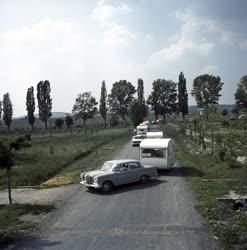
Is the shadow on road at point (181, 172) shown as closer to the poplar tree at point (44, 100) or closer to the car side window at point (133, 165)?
the car side window at point (133, 165)

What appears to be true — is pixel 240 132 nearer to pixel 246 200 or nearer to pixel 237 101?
pixel 246 200

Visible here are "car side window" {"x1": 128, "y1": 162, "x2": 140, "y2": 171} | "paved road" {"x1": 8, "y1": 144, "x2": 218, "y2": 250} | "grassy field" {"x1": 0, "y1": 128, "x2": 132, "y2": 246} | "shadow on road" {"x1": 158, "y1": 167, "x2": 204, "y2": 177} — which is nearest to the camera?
"paved road" {"x1": 8, "y1": 144, "x2": 218, "y2": 250}

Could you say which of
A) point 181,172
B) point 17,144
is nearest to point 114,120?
point 181,172

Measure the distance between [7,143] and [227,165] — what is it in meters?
17.8

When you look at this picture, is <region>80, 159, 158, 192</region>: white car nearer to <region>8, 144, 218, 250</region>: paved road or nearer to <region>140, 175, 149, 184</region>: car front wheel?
<region>140, 175, 149, 184</region>: car front wheel

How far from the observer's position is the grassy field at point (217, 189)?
14656 millimetres

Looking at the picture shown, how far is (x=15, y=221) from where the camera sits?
18156 mm

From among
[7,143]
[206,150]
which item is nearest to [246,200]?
[7,143]

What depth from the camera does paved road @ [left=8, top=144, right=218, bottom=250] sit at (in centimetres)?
1436

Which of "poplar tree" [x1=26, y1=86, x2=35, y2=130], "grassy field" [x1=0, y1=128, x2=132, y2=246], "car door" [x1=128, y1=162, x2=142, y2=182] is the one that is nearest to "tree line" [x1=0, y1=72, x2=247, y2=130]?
"poplar tree" [x1=26, y1=86, x2=35, y2=130]

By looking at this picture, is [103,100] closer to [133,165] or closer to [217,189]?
[133,165]

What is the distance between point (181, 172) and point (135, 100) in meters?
90.1

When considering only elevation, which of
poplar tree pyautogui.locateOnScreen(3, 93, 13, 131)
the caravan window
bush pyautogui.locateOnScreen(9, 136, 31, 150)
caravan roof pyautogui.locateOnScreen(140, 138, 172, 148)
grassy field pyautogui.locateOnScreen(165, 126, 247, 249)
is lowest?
grassy field pyautogui.locateOnScreen(165, 126, 247, 249)

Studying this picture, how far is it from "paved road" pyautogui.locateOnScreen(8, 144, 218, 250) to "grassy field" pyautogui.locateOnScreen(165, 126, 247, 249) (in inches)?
19.1
